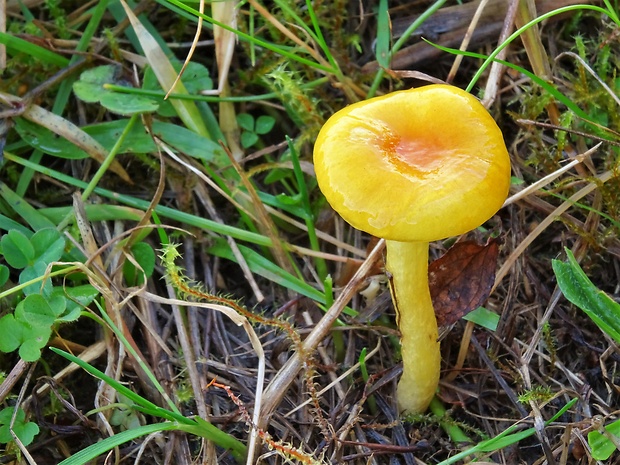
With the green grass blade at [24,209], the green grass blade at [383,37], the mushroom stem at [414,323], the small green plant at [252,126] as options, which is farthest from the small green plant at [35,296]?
the green grass blade at [383,37]

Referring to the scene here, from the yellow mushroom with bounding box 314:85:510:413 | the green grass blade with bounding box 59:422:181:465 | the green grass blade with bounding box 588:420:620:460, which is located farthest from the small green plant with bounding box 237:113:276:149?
the green grass blade with bounding box 588:420:620:460

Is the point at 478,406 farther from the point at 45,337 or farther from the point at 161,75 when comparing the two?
the point at 161,75

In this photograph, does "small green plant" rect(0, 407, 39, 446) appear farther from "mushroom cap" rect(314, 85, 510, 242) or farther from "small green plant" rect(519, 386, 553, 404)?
"small green plant" rect(519, 386, 553, 404)

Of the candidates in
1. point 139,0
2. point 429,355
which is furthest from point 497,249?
point 139,0

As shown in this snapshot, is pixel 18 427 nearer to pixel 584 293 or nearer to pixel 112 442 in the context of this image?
pixel 112 442

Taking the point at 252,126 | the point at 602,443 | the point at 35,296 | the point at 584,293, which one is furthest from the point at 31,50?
the point at 602,443

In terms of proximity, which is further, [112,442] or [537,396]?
[537,396]
